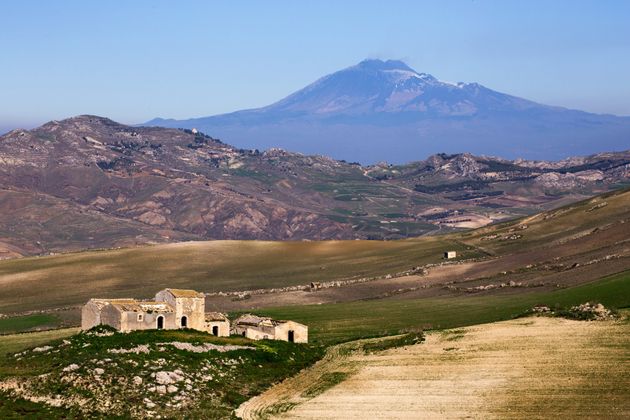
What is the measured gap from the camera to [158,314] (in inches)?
2864

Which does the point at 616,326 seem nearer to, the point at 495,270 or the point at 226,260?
the point at 495,270

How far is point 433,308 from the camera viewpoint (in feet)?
294

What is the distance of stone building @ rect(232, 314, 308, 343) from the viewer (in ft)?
248

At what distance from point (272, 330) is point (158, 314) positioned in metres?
8.43

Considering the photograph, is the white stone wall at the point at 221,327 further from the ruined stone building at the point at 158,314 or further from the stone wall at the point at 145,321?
the stone wall at the point at 145,321

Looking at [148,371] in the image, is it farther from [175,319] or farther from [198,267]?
[198,267]

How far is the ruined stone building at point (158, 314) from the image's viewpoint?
233 feet

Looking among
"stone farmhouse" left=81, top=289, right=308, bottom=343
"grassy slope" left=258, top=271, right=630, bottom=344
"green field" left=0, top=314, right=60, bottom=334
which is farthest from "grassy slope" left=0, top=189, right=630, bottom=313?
"stone farmhouse" left=81, top=289, right=308, bottom=343

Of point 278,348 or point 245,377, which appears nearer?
point 245,377

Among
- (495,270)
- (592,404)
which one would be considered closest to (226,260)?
(495,270)

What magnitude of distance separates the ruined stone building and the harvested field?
1052cm

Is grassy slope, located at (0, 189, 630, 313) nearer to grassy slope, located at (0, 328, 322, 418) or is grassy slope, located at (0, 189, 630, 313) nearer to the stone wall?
the stone wall

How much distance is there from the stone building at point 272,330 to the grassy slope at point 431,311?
1.25 metres

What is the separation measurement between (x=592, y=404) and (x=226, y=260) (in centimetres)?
10392
